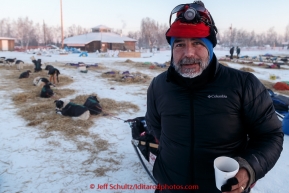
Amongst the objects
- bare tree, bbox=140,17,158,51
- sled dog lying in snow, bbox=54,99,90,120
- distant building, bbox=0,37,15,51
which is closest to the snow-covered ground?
sled dog lying in snow, bbox=54,99,90,120

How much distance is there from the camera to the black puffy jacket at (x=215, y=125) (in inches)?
56.4

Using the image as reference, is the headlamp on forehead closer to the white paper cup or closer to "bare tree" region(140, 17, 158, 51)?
the white paper cup

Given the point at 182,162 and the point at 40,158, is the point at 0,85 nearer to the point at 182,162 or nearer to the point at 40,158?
the point at 40,158

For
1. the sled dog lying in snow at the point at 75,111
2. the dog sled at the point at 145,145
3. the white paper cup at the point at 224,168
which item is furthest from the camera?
the sled dog lying in snow at the point at 75,111

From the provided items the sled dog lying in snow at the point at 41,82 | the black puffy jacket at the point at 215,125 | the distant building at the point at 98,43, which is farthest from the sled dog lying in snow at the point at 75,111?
the distant building at the point at 98,43

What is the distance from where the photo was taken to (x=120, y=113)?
7.05m

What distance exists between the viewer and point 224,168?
1.32 metres

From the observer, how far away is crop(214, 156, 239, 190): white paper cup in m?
1.20

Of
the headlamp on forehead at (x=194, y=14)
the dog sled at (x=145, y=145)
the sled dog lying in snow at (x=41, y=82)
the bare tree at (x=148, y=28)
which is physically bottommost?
the dog sled at (x=145, y=145)

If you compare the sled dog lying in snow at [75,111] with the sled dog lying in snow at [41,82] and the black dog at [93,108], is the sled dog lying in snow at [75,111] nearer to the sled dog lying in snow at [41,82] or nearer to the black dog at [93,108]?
the black dog at [93,108]

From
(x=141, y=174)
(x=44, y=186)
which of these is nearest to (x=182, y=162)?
(x=141, y=174)

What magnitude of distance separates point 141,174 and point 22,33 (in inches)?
3296

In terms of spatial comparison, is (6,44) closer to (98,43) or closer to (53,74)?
(98,43)

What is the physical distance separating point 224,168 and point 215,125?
0.96 ft
